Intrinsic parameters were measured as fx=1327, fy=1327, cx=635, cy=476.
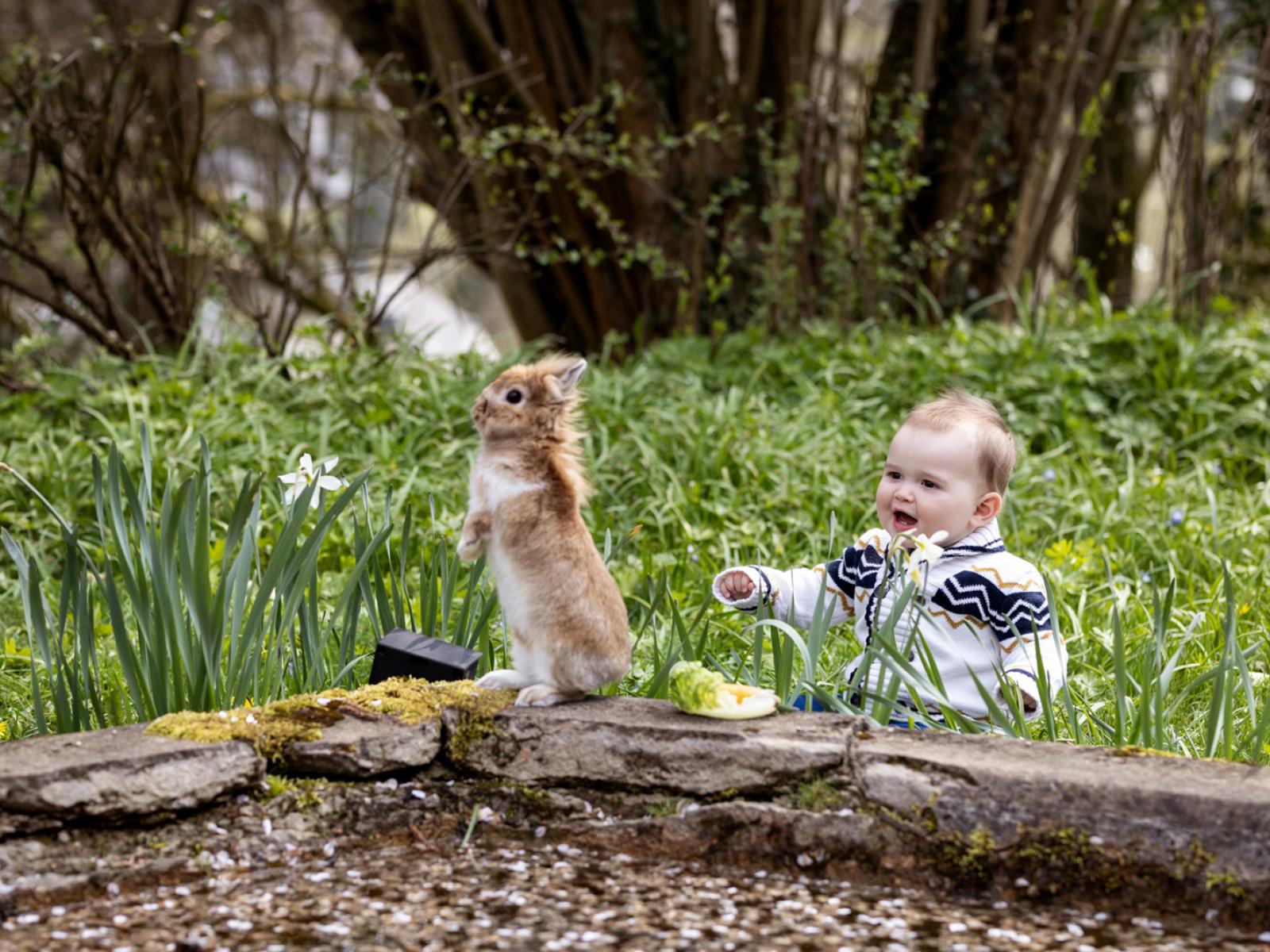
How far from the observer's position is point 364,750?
2.07m

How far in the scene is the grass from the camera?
3600 millimetres

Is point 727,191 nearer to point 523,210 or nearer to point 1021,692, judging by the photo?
point 523,210

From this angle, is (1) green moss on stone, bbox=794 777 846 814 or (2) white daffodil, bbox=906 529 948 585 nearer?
(1) green moss on stone, bbox=794 777 846 814

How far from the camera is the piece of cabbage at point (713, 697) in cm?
207

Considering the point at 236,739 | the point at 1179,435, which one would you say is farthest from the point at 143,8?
the point at 236,739

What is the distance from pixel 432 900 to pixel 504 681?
48 cm

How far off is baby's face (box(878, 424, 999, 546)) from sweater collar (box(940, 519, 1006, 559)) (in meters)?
0.02

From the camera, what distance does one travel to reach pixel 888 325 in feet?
20.5

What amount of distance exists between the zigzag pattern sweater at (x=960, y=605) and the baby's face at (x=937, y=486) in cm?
5

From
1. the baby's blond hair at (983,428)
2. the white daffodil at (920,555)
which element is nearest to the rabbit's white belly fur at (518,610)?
the white daffodil at (920,555)

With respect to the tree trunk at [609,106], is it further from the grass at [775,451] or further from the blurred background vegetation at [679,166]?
the grass at [775,451]

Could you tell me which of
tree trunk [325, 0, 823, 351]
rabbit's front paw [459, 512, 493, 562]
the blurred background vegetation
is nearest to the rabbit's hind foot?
rabbit's front paw [459, 512, 493, 562]

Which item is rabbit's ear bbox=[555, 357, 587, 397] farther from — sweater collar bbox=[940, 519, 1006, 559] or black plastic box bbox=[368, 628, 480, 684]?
sweater collar bbox=[940, 519, 1006, 559]

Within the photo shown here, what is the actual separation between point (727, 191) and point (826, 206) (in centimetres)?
59
